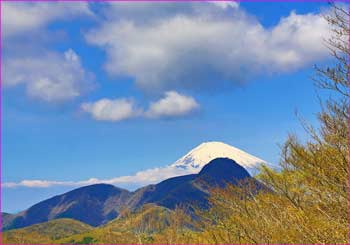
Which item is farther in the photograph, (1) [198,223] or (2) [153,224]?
(2) [153,224]

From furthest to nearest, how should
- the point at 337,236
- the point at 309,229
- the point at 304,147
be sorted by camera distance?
the point at 304,147, the point at 309,229, the point at 337,236

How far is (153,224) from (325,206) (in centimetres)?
3436

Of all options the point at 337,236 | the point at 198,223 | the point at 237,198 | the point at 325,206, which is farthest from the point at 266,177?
the point at 337,236

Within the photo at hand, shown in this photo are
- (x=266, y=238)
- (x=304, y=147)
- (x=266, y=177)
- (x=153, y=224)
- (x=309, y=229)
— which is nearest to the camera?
(x=309, y=229)

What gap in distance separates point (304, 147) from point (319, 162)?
259 centimetres

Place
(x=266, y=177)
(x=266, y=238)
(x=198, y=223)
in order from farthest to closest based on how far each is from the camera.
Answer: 1. (x=198, y=223)
2. (x=266, y=177)
3. (x=266, y=238)

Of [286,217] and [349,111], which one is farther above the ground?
[349,111]

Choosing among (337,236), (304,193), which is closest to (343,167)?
(337,236)

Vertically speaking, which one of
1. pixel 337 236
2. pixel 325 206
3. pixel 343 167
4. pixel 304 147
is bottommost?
pixel 337 236

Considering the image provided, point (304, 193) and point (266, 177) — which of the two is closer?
point (304, 193)

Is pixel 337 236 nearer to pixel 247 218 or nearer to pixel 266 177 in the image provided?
pixel 247 218

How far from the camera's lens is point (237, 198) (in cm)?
2486

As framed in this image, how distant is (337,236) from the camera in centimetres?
1309

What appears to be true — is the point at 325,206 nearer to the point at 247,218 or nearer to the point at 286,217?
the point at 286,217
